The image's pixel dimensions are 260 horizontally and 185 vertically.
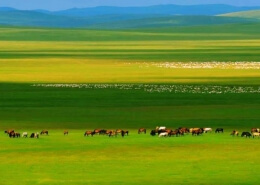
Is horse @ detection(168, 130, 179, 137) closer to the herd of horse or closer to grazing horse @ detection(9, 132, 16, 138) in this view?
the herd of horse

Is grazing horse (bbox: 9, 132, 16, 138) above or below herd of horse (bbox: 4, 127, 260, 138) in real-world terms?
above

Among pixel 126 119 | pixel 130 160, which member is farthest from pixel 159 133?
pixel 126 119

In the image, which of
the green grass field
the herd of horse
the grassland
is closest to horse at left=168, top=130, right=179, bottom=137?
the herd of horse

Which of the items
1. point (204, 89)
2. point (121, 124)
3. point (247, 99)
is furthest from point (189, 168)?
point (204, 89)

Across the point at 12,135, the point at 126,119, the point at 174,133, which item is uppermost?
the point at 12,135

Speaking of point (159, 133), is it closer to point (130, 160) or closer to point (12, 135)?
point (12, 135)

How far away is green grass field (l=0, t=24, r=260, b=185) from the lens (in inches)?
895

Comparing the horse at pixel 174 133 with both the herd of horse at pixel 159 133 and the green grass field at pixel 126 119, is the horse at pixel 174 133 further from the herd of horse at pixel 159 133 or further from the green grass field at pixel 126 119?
the green grass field at pixel 126 119

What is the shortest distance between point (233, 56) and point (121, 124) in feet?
166

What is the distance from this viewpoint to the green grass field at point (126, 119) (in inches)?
895

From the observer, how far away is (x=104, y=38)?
142750 millimetres

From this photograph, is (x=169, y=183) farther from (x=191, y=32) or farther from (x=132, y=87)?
(x=191, y=32)

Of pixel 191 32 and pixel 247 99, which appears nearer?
pixel 247 99

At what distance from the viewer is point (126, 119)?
3697 centimetres
